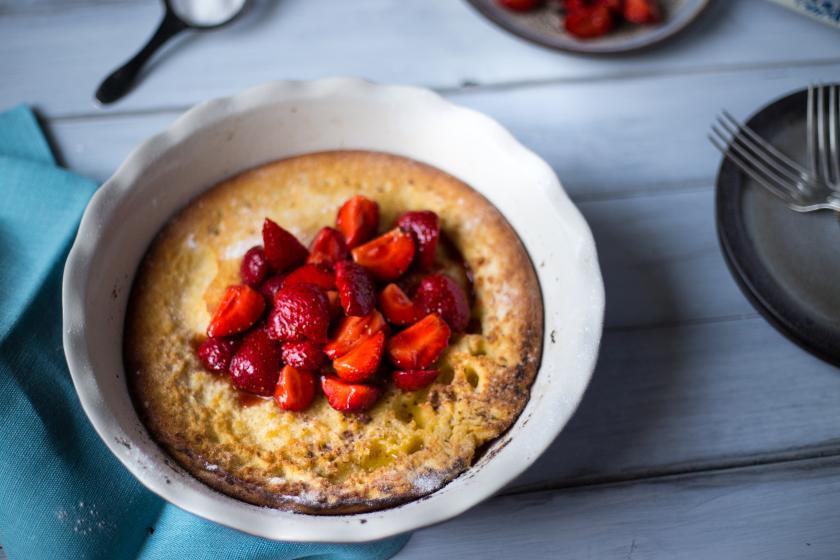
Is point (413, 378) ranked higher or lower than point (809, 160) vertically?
lower

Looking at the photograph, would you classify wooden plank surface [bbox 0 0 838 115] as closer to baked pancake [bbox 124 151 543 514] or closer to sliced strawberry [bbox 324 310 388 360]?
baked pancake [bbox 124 151 543 514]

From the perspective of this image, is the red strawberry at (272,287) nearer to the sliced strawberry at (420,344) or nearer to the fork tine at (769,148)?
the sliced strawberry at (420,344)

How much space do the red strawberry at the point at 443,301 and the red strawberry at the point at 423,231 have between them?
0.20ft

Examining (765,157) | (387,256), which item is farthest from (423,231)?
(765,157)

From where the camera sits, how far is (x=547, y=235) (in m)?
1.42

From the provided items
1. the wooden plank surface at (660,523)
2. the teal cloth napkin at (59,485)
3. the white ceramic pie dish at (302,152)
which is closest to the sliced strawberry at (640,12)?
the white ceramic pie dish at (302,152)

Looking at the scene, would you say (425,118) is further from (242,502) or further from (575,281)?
(242,502)

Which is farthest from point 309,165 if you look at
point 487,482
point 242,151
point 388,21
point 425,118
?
point 487,482

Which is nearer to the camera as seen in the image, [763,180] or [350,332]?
[350,332]

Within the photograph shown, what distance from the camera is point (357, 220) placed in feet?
4.67

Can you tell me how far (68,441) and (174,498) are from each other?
13.1 inches

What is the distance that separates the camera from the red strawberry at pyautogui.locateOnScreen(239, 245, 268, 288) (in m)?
1.40

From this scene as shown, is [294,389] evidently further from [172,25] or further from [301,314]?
[172,25]

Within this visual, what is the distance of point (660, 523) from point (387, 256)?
0.67 meters
